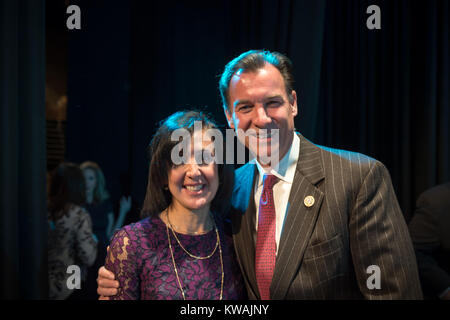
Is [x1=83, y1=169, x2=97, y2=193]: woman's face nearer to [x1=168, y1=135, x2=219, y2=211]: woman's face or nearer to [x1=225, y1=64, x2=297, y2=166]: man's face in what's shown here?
[x1=168, y1=135, x2=219, y2=211]: woman's face

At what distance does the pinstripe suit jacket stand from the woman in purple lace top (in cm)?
14

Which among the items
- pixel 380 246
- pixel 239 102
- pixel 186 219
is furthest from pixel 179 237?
pixel 380 246

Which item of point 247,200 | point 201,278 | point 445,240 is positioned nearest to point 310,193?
point 247,200

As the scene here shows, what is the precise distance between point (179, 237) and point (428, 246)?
137 cm

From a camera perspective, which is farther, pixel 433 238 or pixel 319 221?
pixel 433 238

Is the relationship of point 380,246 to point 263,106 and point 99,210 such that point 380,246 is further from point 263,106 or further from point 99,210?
point 99,210

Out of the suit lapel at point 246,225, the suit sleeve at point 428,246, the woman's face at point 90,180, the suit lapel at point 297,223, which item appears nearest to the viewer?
the suit lapel at point 297,223

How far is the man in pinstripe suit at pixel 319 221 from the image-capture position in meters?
1.41

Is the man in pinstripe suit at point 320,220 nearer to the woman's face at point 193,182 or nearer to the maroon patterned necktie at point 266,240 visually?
the maroon patterned necktie at point 266,240

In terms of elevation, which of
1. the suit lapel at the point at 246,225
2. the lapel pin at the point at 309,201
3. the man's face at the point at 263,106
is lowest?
the suit lapel at the point at 246,225

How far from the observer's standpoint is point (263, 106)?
5.23 feet

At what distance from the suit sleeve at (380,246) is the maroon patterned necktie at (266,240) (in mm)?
299

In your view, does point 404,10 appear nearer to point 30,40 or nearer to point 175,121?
point 175,121

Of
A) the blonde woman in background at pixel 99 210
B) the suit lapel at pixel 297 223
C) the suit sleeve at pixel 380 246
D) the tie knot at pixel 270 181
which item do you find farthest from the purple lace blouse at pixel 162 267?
the blonde woman in background at pixel 99 210
